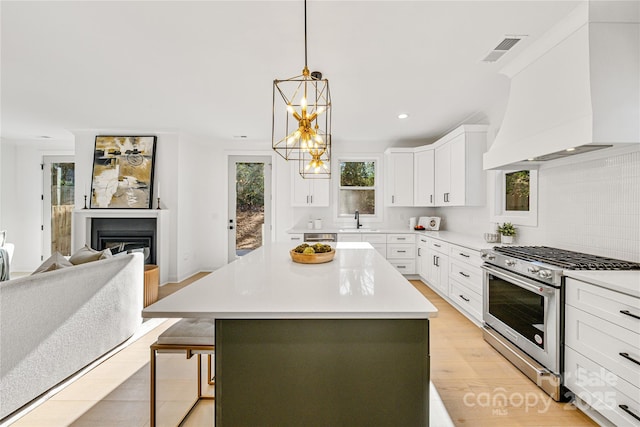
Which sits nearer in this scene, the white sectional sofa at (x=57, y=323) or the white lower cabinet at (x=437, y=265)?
the white sectional sofa at (x=57, y=323)

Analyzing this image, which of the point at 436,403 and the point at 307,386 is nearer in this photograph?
the point at 307,386

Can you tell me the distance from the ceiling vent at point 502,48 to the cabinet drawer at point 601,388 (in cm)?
216

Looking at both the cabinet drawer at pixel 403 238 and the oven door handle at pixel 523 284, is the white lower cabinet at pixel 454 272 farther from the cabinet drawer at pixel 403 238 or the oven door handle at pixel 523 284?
the oven door handle at pixel 523 284

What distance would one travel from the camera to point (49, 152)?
5.82m

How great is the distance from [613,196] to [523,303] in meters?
1.00

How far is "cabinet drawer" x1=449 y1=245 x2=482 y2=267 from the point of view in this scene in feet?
10.0

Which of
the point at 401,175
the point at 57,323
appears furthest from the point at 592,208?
the point at 57,323

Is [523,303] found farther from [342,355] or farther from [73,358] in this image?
[73,358]

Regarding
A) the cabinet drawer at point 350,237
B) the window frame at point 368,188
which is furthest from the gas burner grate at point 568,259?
the window frame at point 368,188

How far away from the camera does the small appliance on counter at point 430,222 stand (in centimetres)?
511

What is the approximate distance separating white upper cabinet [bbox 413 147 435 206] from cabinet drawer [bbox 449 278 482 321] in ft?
5.04

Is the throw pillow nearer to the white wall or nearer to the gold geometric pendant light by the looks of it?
the gold geometric pendant light

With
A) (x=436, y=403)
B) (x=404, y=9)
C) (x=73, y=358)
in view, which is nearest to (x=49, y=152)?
(x=73, y=358)

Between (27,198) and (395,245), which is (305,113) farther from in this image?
(27,198)
